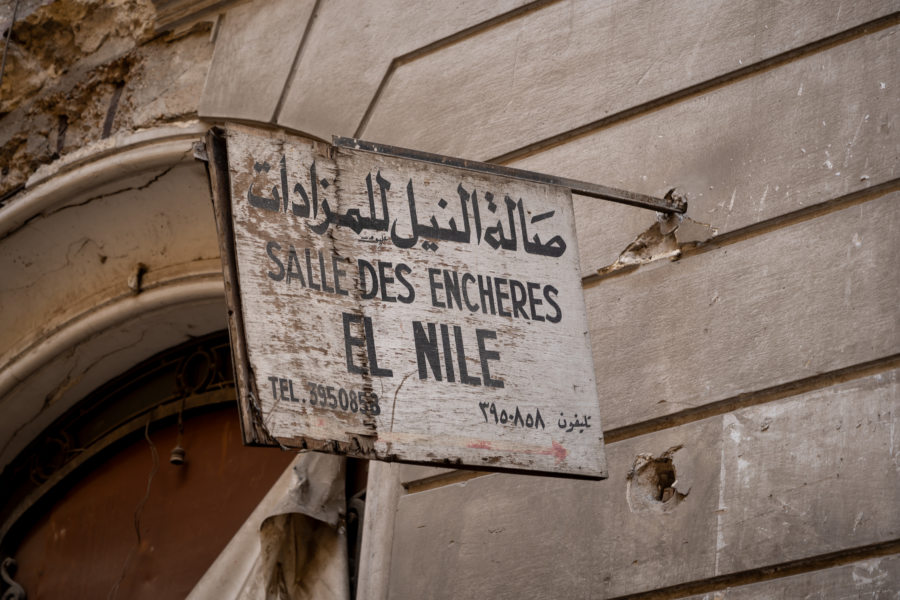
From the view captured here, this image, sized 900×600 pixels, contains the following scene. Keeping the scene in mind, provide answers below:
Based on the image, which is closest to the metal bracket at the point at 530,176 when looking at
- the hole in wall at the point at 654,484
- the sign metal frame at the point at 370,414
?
the sign metal frame at the point at 370,414

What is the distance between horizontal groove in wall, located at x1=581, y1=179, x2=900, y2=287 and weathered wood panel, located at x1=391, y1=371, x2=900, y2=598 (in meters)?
0.50

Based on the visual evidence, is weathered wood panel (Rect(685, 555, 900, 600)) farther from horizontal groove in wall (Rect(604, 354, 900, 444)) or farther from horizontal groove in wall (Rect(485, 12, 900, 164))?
horizontal groove in wall (Rect(485, 12, 900, 164))

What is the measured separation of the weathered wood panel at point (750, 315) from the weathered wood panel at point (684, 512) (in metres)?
0.10

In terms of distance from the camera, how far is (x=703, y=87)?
3303 mm

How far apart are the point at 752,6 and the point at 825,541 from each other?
5.32 feet

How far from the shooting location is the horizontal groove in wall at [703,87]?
3098mm

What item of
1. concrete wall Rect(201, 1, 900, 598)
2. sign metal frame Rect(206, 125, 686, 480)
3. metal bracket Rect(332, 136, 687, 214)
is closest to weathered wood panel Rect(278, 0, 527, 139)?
concrete wall Rect(201, 1, 900, 598)

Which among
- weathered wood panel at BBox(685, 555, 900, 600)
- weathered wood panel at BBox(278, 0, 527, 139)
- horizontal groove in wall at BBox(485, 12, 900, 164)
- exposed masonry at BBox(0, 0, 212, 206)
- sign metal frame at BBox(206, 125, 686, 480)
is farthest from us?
exposed masonry at BBox(0, 0, 212, 206)

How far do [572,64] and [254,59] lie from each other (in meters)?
1.41

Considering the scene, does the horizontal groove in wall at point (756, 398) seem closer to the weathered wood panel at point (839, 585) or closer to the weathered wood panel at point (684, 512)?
the weathered wood panel at point (684, 512)

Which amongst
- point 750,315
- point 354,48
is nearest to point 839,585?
point 750,315

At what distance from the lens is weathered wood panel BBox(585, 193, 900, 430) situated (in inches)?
112

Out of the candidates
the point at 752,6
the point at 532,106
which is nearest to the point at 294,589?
the point at 532,106

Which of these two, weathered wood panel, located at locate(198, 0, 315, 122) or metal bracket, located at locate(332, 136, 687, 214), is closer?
metal bracket, located at locate(332, 136, 687, 214)
